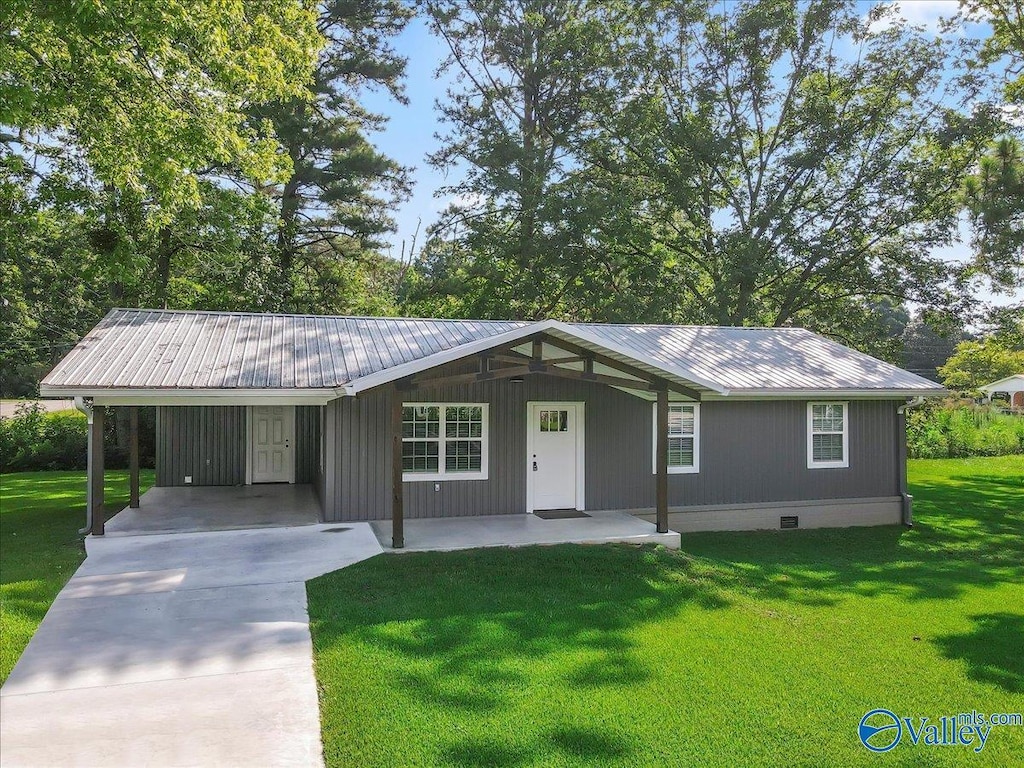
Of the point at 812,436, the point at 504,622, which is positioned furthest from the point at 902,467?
the point at 504,622

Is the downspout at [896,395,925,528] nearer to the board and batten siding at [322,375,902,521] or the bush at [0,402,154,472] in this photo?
the board and batten siding at [322,375,902,521]

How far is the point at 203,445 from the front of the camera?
13.7 meters

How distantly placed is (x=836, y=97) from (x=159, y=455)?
72.4 ft

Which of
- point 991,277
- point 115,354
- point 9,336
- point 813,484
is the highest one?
point 991,277

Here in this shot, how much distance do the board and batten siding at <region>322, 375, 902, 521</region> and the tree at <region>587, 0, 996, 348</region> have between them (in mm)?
9786

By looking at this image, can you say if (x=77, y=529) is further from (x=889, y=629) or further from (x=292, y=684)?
(x=889, y=629)

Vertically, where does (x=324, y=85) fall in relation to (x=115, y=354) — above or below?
above

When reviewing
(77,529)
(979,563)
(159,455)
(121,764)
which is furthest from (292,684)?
(159,455)

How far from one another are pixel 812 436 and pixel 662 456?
12.8 feet

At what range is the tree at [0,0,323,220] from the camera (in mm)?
8047

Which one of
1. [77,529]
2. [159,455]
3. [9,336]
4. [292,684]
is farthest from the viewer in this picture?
[9,336]

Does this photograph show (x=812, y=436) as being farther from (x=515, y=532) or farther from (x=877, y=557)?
(x=515, y=532)

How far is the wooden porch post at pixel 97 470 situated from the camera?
8523 millimetres

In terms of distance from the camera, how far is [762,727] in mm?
4352
